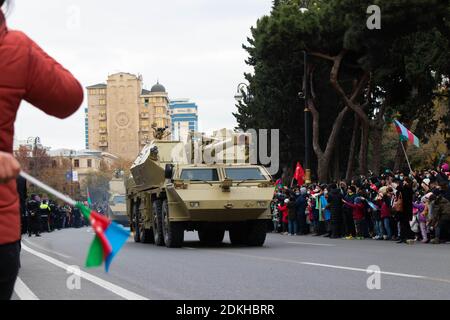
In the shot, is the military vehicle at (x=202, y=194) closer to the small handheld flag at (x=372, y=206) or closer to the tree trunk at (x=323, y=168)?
the small handheld flag at (x=372, y=206)

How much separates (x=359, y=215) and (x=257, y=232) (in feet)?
17.9

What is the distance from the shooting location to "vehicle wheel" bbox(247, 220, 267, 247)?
21172mm

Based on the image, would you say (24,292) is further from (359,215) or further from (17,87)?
(359,215)

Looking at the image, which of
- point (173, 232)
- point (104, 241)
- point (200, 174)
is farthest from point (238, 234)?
point (104, 241)

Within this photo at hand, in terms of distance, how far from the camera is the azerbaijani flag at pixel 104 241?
280 cm

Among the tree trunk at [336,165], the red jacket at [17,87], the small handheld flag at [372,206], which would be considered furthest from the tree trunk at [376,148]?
the red jacket at [17,87]

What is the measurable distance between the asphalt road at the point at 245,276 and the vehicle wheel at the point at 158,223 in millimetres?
3337

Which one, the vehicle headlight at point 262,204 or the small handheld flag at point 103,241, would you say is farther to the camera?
the vehicle headlight at point 262,204

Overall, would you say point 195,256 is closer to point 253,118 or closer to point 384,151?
point 253,118

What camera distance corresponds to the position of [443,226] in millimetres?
21734

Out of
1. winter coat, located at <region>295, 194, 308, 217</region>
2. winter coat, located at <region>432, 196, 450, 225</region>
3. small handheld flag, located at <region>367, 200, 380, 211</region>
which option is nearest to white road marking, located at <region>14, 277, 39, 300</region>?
winter coat, located at <region>432, 196, 450, 225</region>

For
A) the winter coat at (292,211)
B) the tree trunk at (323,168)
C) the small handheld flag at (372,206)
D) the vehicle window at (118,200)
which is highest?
the tree trunk at (323,168)

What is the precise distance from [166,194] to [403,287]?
11154 millimetres
